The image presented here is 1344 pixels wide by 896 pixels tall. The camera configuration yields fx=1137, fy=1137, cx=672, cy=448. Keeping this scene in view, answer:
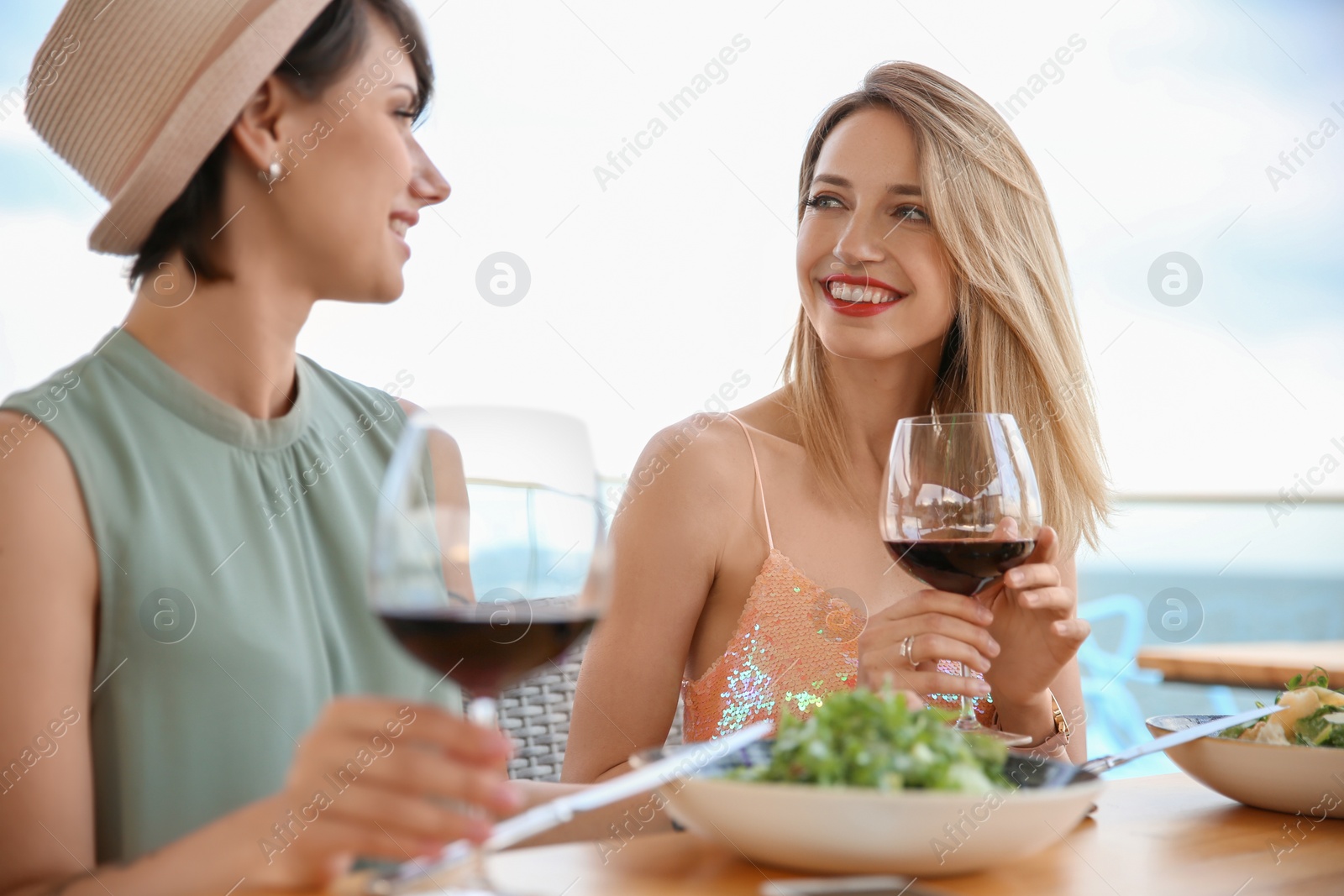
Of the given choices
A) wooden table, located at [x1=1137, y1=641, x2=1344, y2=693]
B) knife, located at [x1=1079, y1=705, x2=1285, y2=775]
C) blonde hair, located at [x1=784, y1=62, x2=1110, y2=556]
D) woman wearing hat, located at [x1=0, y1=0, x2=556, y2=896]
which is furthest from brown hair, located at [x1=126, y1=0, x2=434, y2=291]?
wooden table, located at [x1=1137, y1=641, x2=1344, y2=693]

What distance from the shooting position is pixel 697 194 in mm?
6078

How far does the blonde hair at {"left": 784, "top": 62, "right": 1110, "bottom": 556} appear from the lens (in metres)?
2.01

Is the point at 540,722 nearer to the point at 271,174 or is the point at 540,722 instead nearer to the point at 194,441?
the point at 194,441

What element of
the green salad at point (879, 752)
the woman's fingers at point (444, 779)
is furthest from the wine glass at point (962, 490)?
the woman's fingers at point (444, 779)

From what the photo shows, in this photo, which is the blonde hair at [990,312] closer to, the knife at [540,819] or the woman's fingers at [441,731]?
the knife at [540,819]

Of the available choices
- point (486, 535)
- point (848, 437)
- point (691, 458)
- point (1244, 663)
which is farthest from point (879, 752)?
point (1244, 663)

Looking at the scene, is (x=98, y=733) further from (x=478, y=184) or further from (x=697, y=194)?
(x=697, y=194)

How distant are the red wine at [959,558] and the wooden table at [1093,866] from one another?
0.91 feet

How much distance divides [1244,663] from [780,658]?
145 cm

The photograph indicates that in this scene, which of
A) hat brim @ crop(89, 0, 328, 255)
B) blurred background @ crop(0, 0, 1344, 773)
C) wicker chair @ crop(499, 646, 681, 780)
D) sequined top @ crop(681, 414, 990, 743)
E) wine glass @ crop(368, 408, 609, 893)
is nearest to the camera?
wine glass @ crop(368, 408, 609, 893)

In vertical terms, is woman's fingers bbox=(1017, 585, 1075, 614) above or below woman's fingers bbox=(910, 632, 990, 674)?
above

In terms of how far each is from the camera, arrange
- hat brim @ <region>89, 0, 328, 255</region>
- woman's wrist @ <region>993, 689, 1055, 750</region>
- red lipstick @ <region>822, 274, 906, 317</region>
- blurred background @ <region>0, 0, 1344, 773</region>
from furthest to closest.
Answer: blurred background @ <region>0, 0, 1344, 773</region>, red lipstick @ <region>822, 274, 906, 317</region>, woman's wrist @ <region>993, 689, 1055, 750</region>, hat brim @ <region>89, 0, 328, 255</region>

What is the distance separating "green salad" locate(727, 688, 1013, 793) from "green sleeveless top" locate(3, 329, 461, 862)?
47cm

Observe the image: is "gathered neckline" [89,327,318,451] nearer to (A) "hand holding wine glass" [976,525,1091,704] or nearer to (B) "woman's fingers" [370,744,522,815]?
(B) "woman's fingers" [370,744,522,815]
